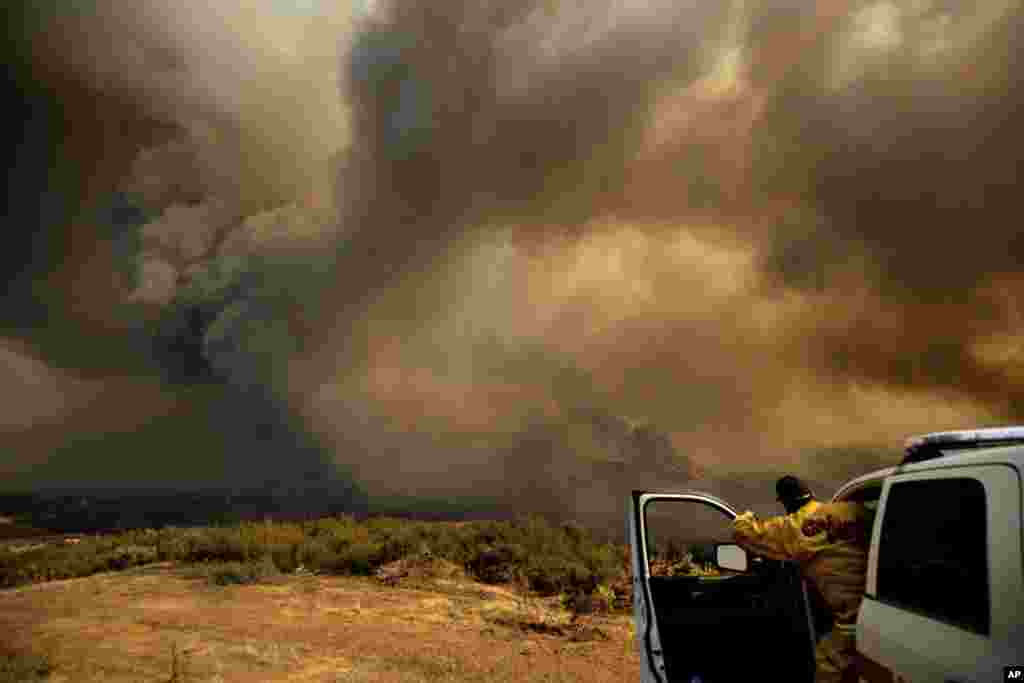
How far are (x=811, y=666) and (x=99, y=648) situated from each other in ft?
31.7

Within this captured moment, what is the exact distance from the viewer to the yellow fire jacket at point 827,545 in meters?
3.33

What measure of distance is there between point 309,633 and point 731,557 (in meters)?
8.41

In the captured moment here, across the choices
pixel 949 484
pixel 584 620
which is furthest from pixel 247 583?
pixel 949 484

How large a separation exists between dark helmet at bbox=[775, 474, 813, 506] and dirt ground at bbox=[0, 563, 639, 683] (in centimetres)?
570

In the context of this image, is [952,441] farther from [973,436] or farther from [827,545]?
[827,545]

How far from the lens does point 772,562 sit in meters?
4.73

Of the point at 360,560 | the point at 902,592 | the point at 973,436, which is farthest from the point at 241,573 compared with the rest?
the point at 973,436

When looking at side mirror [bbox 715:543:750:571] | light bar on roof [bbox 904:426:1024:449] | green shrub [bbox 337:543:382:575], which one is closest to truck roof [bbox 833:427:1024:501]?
light bar on roof [bbox 904:426:1024:449]

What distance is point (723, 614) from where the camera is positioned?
4570mm

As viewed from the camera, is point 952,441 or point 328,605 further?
point 328,605

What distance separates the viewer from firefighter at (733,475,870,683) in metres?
3.25

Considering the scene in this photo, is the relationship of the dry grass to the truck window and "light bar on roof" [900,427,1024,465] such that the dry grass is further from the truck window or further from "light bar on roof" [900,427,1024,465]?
"light bar on roof" [900,427,1024,465]

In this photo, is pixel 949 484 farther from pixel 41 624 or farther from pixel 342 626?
pixel 41 624

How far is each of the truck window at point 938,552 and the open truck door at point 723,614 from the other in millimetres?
1236
